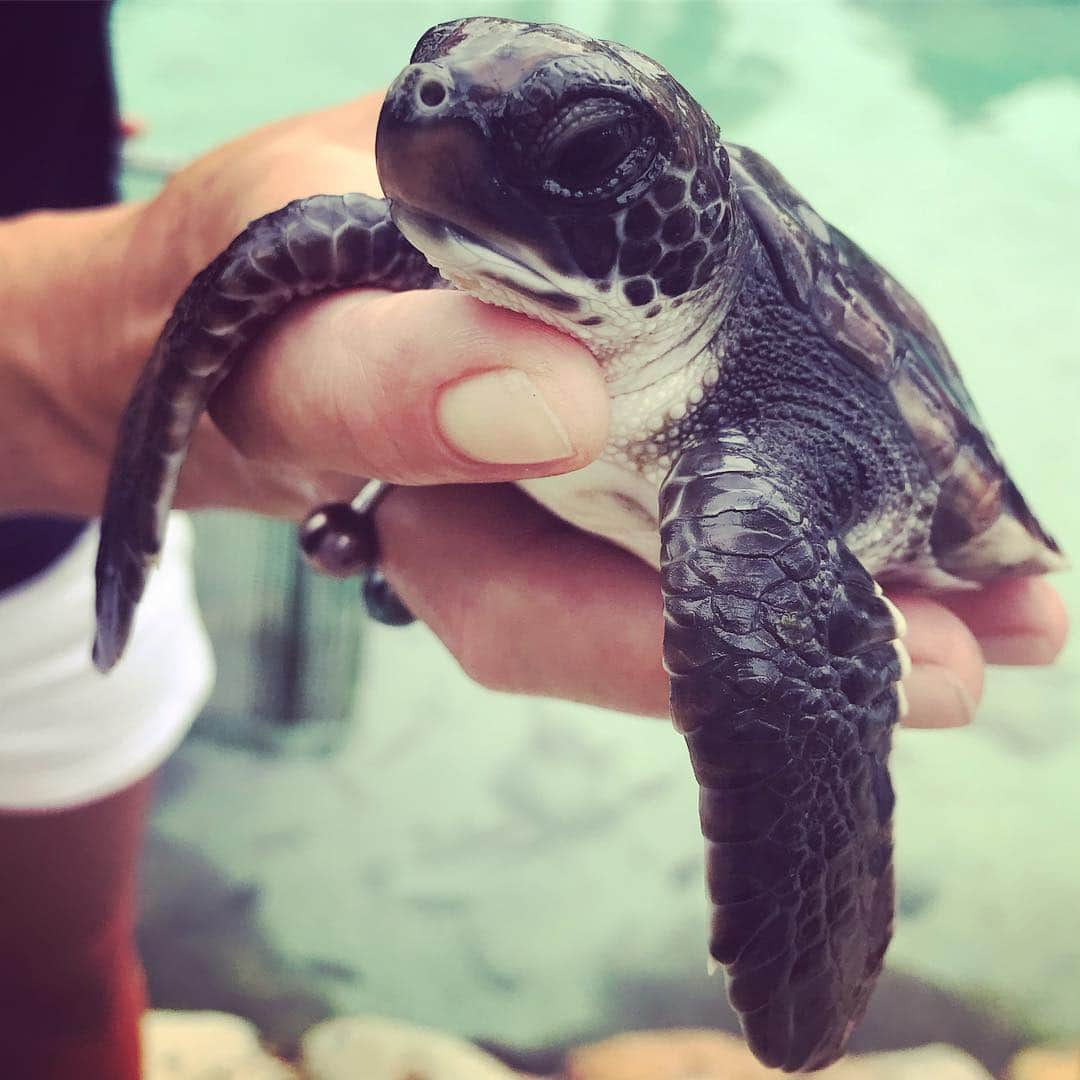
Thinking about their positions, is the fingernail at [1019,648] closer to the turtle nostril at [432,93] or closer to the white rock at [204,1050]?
the turtle nostril at [432,93]

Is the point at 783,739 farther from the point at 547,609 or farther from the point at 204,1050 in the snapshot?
the point at 204,1050

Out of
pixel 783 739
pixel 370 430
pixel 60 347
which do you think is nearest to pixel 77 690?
pixel 60 347

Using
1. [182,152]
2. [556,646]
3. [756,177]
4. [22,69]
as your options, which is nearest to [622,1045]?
[556,646]

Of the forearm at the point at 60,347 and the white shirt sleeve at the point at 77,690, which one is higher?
the forearm at the point at 60,347

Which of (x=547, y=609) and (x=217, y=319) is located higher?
(x=217, y=319)

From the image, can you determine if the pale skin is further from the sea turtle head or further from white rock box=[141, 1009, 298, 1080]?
white rock box=[141, 1009, 298, 1080]

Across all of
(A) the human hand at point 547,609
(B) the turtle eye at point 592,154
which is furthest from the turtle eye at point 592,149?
(A) the human hand at point 547,609

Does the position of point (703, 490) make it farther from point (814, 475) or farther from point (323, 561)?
point (323, 561)
